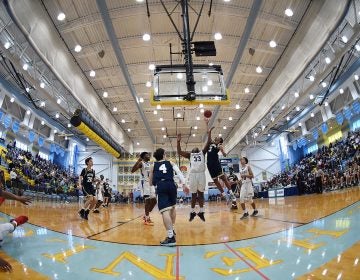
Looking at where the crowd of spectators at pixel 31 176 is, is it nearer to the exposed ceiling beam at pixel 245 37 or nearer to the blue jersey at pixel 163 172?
the exposed ceiling beam at pixel 245 37

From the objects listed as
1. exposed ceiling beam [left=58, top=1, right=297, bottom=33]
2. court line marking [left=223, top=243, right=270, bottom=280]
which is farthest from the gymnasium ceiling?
court line marking [left=223, top=243, right=270, bottom=280]

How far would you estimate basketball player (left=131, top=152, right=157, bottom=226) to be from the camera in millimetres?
6980

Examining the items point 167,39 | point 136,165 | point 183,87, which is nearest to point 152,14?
point 167,39

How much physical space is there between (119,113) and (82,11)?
43.2 ft

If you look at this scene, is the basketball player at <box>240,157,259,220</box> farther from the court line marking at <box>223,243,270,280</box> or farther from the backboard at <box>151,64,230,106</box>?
the court line marking at <box>223,243,270,280</box>

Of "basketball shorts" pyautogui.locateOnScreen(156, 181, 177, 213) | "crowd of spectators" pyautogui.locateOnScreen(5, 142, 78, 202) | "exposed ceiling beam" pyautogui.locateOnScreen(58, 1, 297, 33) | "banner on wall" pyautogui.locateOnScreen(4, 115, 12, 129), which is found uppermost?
"exposed ceiling beam" pyautogui.locateOnScreen(58, 1, 297, 33)

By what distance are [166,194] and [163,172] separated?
0.36 metres

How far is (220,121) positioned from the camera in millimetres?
26750

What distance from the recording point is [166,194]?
4.41 meters

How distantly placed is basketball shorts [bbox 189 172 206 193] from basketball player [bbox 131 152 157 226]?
1110 mm

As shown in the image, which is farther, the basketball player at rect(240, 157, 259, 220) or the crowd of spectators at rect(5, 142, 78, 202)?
the crowd of spectators at rect(5, 142, 78, 202)

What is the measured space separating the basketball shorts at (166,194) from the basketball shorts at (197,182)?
2.20m

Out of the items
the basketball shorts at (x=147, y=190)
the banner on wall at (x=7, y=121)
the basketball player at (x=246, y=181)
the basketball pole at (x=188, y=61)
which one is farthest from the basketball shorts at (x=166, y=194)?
the banner on wall at (x=7, y=121)

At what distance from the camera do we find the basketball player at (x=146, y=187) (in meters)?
6.98
